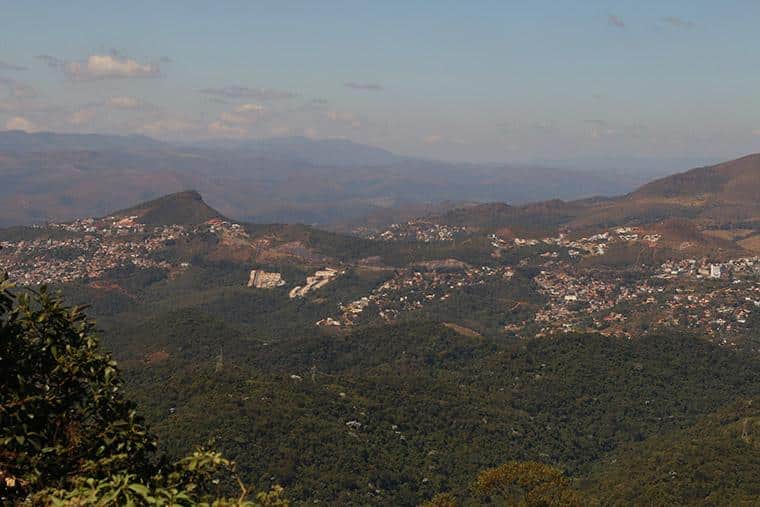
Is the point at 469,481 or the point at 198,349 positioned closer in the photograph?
the point at 469,481

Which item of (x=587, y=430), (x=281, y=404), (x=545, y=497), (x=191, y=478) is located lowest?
(x=587, y=430)

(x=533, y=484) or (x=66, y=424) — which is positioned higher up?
(x=66, y=424)

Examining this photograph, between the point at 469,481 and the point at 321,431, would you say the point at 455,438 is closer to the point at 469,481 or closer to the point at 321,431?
the point at 469,481

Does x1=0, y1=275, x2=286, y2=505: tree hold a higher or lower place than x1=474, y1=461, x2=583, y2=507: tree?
higher

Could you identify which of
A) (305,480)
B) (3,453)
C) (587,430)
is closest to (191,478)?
Answer: (3,453)

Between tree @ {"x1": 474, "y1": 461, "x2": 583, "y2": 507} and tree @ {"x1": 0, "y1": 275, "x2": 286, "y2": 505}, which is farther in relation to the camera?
tree @ {"x1": 474, "y1": 461, "x2": 583, "y2": 507}
